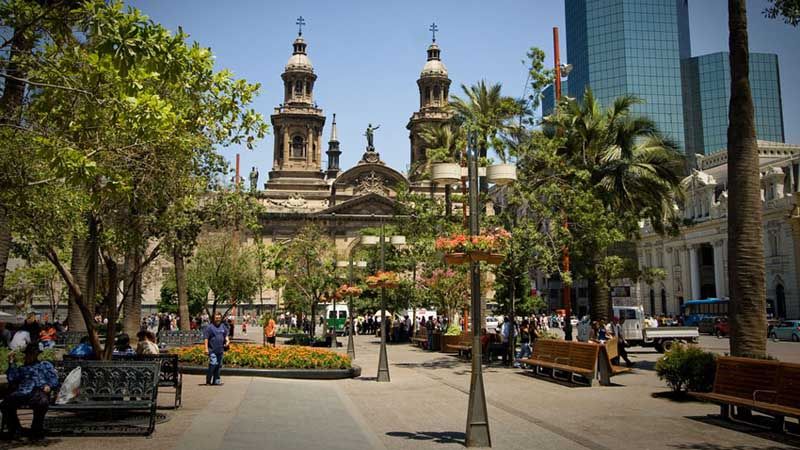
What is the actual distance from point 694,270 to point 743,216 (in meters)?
50.1

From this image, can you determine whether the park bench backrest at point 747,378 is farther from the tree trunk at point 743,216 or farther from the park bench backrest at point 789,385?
the tree trunk at point 743,216

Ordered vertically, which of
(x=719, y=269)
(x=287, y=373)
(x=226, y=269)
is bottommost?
(x=287, y=373)

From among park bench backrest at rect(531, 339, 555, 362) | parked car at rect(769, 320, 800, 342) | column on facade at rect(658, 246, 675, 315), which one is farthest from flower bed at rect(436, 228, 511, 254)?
column on facade at rect(658, 246, 675, 315)

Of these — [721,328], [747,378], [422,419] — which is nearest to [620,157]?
[747,378]

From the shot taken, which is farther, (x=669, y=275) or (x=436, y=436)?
(x=669, y=275)

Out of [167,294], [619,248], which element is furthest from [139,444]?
[167,294]

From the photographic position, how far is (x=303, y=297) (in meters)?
38.0

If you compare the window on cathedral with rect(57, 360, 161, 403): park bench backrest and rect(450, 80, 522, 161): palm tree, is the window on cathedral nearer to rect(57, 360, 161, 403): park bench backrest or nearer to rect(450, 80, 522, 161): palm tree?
rect(450, 80, 522, 161): palm tree

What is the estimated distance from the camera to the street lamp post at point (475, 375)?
8.41 meters

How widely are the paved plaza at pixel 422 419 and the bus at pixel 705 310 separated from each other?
33.4 m


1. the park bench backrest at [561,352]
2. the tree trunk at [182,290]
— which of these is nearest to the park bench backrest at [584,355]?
the park bench backrest at [561,352]

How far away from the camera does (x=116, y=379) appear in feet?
30.0

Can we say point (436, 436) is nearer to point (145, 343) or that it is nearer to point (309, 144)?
point (145, 343)

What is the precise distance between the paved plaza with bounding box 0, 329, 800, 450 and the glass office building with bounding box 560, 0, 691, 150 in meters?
88.9
